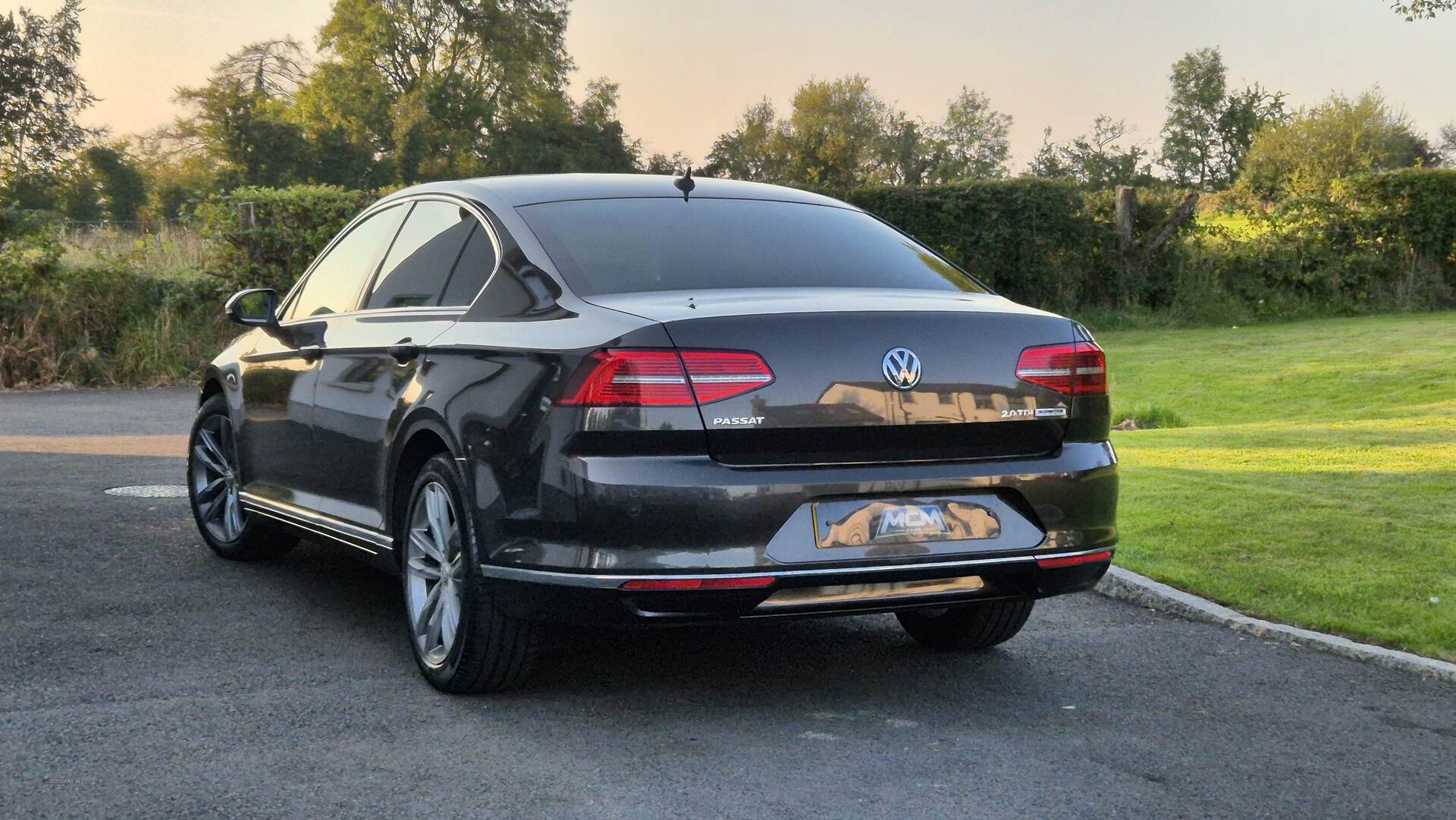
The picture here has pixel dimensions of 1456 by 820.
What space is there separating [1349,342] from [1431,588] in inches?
560

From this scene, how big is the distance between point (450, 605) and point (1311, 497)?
5359 millimetres

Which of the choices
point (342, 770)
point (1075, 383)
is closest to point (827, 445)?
point (1075, 383)

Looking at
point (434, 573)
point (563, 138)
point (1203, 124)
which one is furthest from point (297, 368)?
point (1203, 124)

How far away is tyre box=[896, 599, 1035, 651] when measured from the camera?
532cm

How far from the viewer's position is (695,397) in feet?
13.2

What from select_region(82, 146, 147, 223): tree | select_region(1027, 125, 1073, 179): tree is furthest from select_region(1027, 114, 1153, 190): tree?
select_region(82, 146, 147, 223): tree

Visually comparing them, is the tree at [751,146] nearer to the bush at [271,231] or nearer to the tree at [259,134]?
the tree at [259,134]

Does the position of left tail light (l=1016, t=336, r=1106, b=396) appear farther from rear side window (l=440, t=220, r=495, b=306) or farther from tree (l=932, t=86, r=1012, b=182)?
tree (l=932, t=86, r=1012, b=182)

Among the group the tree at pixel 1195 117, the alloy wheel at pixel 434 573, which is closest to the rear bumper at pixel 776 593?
the alloy wheel at pixel 434 573

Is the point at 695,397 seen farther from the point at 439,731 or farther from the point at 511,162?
the point at 511,162

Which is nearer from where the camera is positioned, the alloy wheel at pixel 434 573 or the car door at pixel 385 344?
the alloy wheel at pixel 434 573

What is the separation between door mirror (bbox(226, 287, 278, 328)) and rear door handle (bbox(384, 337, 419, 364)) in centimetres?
144

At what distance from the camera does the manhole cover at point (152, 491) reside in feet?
29.2

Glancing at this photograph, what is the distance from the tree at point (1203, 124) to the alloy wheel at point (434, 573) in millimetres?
91671
